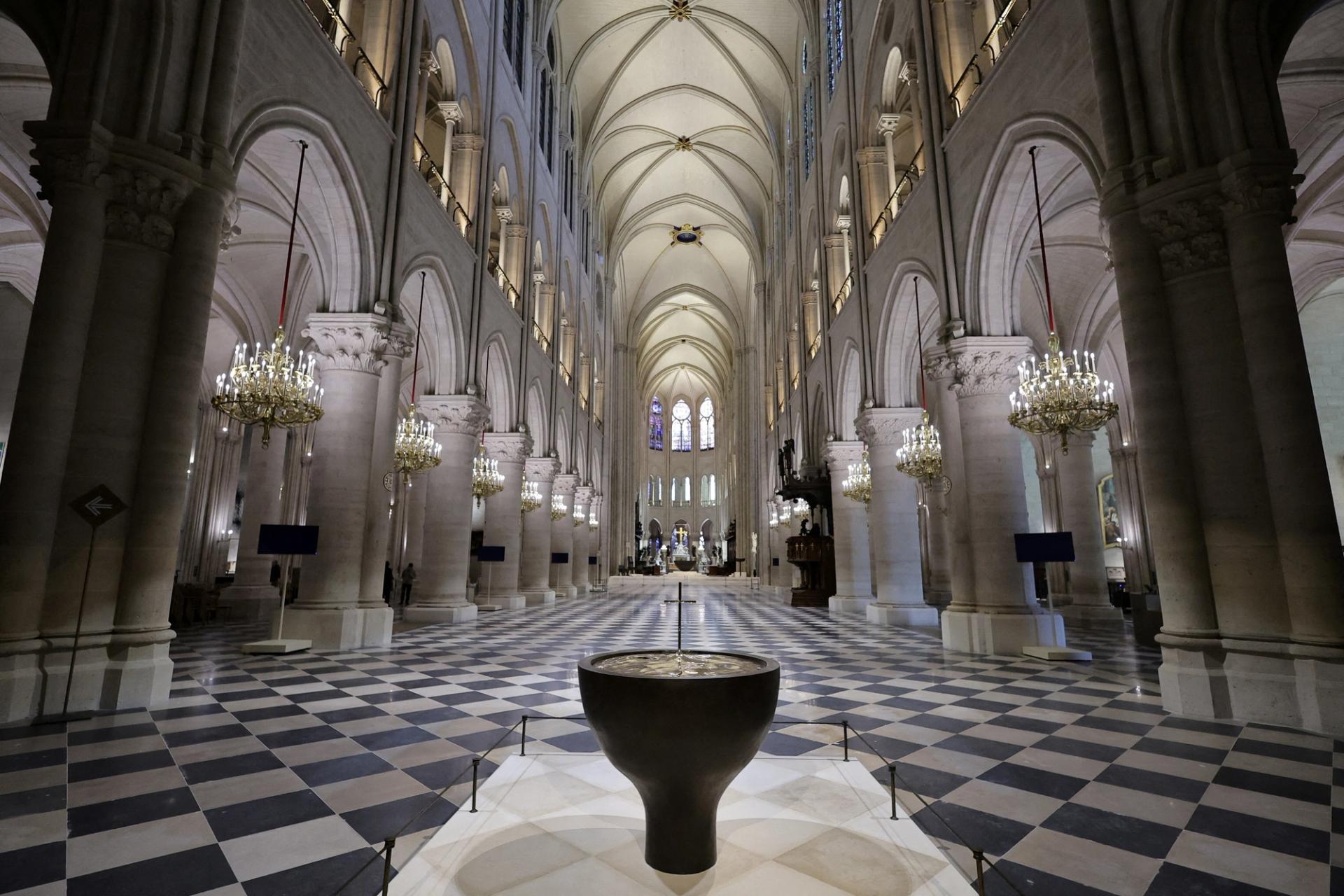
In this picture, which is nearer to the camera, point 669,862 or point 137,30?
point 669,862

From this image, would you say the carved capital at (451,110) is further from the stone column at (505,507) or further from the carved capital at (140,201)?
the carved capital at (140,201)

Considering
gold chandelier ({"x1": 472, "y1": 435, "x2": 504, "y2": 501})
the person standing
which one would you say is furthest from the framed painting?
the person standing

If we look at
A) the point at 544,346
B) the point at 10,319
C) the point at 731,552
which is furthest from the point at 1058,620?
the point at 731,552

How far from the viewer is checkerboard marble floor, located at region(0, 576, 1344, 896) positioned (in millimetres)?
2328

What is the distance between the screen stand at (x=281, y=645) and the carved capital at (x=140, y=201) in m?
3.83

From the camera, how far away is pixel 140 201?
4.96 meters

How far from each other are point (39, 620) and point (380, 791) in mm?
3330

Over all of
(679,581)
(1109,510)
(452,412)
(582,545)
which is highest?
(452,412)

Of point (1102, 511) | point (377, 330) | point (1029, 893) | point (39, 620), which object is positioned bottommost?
point (1029, 893)

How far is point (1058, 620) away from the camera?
26.4 ft

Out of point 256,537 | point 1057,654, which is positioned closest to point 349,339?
point 256,537

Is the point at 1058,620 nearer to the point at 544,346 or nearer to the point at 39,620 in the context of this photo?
the point at 39,620

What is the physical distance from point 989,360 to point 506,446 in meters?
10.6

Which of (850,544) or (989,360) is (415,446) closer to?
(989,360)
